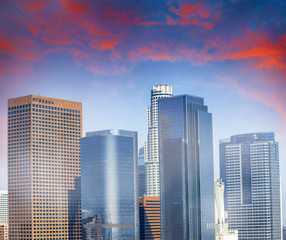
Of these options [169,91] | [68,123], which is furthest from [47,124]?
[169,91]

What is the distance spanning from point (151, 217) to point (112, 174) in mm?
1919

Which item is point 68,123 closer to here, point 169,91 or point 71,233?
point 71,233

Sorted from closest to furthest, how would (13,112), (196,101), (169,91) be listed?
1. (13,112)
2. (196,101)
3. (169,91)

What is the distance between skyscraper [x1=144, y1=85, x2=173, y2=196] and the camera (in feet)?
62.7

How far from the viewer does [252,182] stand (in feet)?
65.8

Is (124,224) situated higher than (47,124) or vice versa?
(47,124)

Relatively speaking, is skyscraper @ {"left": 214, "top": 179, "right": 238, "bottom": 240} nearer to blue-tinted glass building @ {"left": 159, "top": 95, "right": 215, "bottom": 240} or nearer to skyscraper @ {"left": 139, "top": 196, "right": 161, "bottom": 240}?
skyscraper @ {"left": 139, "top": 196, "right": 161, "bottom": 240}

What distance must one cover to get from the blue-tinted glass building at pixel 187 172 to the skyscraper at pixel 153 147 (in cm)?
270

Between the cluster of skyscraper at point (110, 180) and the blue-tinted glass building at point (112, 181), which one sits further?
the blue-tinted glass building at point (112, 181)

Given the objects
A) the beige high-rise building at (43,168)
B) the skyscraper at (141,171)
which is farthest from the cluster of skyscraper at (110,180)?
the skyscraper at (141,171)

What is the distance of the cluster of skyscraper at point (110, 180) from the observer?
45.4ft

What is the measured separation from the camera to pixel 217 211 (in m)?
18.1

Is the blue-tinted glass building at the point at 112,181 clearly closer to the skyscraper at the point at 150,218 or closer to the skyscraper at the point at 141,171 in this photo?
the skyscraper at the point at 150,218

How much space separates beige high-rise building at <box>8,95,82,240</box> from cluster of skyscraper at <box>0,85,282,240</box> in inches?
1.0
